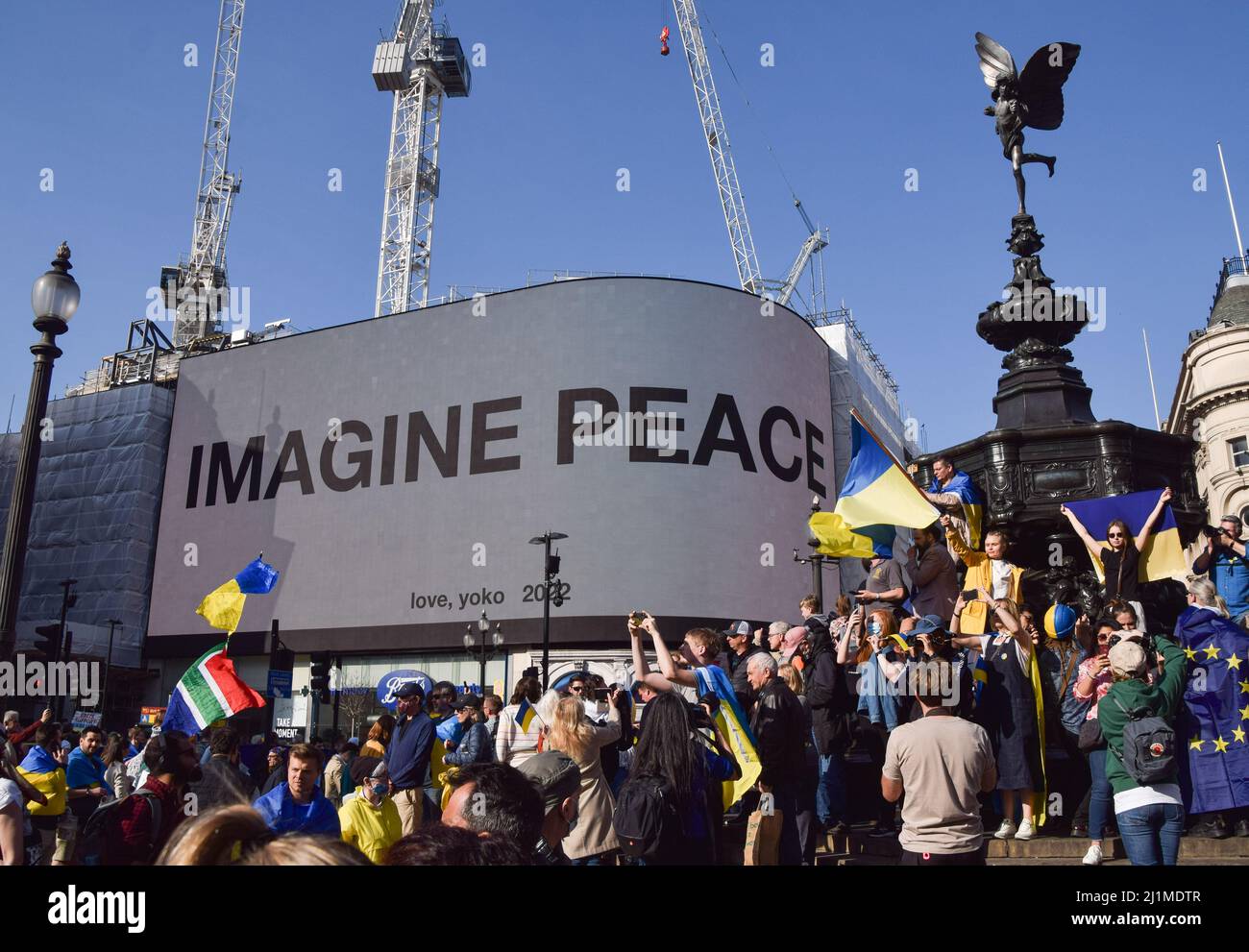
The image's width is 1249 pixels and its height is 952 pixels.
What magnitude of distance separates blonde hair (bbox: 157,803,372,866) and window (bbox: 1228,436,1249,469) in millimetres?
58910

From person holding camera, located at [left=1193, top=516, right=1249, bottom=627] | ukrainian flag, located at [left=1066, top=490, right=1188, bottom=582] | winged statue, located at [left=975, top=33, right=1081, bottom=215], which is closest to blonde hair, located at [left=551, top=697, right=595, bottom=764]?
ukrainian flag, located at [left=1066, top=490, right=1188, bottom=582]

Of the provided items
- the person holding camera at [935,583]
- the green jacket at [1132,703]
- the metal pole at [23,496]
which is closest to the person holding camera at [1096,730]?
the green jacket at [1132,703]

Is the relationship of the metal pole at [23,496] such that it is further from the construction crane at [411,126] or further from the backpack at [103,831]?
the construction crane at [411,126]

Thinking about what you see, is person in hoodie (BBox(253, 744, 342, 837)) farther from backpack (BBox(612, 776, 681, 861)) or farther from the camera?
the camera

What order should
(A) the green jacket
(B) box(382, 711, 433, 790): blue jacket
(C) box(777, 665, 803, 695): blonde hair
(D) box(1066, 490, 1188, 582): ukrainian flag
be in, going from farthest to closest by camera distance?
1. (D) box(1066, 490, 1188, 582): ukrainian flag
2. (C) box(777, 665, 803, 695): blonde hair
3. (B) box(382, 711, 433, 790): blue jacket
4. (A) the green jacket

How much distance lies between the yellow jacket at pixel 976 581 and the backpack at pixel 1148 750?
3021 mm

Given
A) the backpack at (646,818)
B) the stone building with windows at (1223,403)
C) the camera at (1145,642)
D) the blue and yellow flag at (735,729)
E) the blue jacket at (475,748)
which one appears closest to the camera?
the backpack at (646,818)

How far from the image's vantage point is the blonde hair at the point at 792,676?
8.77 m

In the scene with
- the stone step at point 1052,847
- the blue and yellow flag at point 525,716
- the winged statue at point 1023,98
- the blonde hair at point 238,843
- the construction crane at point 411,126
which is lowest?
the stone step at point 1052,847

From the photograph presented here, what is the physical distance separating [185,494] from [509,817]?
5517cm

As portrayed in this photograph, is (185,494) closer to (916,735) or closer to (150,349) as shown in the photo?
(150,349)

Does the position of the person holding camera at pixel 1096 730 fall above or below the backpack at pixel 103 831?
above

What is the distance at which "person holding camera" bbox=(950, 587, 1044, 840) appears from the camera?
770 centimetres
